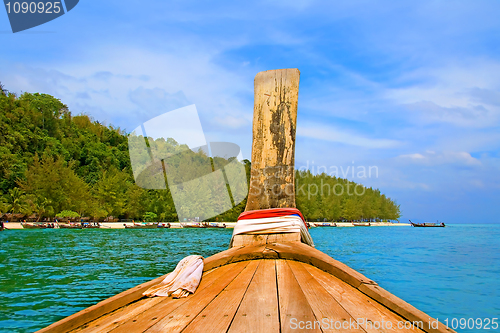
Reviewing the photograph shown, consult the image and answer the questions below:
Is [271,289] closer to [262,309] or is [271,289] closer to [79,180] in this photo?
[262,309]

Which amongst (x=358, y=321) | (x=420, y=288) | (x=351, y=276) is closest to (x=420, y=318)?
(x=358, y=321)


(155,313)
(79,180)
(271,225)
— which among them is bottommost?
(155,313)

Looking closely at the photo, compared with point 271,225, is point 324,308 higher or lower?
lower

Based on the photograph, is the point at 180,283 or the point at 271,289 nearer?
the point at 271,289

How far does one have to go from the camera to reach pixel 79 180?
64625 millimetres

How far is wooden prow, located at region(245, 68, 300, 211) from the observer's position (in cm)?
324

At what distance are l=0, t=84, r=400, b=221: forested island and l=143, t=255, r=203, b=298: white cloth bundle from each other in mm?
60724

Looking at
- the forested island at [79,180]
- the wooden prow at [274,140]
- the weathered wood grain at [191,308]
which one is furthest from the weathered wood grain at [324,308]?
the forested island at [79,180]

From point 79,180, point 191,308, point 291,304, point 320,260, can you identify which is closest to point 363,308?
point 291,304

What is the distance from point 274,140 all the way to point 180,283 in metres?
1.68

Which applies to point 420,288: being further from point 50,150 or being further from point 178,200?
point 50,150

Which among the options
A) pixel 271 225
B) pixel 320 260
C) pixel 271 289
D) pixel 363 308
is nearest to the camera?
pixel 363 308

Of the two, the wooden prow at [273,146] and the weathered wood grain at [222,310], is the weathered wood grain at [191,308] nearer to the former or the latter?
the weathered wood grain at [222,310]

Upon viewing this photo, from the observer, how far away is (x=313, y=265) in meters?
2.56
